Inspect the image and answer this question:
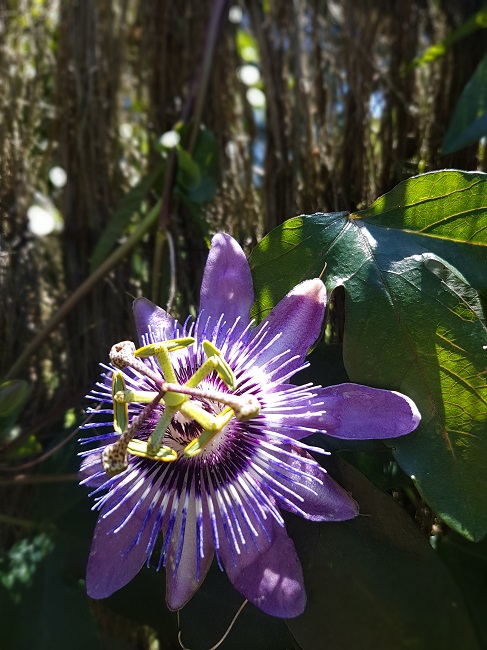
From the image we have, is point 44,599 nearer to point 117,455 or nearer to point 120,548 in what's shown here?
point 120,548

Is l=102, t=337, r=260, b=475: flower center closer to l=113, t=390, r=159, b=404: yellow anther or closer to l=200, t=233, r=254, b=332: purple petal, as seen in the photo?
l=113, t=390, r=159, b=404: yellow anther

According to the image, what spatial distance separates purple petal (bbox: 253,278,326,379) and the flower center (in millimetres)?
78

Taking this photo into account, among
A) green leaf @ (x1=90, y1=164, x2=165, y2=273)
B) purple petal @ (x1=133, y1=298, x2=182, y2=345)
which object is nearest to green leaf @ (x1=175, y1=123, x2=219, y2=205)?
green leaf @ (x1=90, y1=164, x2=165, y2=273)

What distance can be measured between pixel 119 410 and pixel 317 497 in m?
0.26

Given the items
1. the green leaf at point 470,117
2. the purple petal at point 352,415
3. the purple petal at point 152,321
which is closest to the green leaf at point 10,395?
the purple petal at point 152,321

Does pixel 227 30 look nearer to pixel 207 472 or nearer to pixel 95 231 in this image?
pixel 95 231

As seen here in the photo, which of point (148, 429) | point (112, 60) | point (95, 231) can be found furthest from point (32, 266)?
point (148, 429)

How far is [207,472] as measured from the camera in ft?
2.91

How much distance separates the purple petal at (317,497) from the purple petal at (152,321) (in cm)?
27

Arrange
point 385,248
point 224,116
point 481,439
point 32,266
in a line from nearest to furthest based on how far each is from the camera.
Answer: point 481,439, point 385,248, point 32,266, point 224,116

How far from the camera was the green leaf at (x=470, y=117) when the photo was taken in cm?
121

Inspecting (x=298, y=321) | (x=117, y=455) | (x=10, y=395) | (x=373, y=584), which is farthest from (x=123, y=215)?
(x=373, y=584)

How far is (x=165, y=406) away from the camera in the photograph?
80cm

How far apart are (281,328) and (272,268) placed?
96 mm
